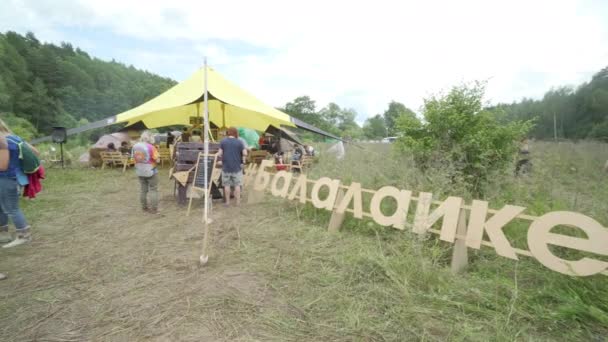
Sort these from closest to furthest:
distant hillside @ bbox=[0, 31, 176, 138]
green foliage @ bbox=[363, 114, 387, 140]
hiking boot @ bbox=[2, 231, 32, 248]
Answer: hiking boot @ bbox=[2, 231, 32, 248] < distant hillside @ bbox=[0, 31, 176, 138] < green foliage @ bbox=[363, 114, 387, 140]

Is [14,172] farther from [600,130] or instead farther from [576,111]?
[576,111]

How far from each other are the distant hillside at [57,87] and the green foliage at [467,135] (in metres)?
43.8

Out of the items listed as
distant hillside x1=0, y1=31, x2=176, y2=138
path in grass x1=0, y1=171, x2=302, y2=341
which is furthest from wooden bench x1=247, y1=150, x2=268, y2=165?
distant hillside x1=0, y1=31, x2=176, y2=138

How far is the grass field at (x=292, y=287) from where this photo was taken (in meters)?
1.81

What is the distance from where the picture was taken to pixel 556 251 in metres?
2.43

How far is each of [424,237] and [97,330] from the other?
8.56ft

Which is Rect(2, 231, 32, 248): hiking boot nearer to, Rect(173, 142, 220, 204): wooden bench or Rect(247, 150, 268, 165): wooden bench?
Rect(173, 142, 220, 204): wooden bench

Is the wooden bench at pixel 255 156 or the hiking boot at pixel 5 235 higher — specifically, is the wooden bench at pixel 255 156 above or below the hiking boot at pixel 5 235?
above

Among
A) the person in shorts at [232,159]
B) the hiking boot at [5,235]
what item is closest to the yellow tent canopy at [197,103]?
the person in shorts at [232,159]

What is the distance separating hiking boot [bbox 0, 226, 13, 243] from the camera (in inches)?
133

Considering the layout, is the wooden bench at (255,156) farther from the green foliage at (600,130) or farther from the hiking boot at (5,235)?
the green foliage at (600,130)

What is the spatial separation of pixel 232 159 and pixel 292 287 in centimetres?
303

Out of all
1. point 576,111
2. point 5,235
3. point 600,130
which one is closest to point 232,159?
point 5,235

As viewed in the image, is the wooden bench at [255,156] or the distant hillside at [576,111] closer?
the wooden bench at [255,156]
